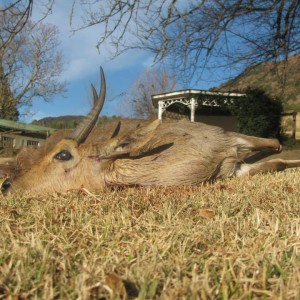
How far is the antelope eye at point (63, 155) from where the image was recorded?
4910 mm

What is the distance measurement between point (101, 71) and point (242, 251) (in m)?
3.42

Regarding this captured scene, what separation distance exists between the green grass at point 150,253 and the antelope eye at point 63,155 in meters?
1.96

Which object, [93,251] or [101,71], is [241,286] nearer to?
[93,251]

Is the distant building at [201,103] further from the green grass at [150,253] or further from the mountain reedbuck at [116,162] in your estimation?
the green grass at [150,253]

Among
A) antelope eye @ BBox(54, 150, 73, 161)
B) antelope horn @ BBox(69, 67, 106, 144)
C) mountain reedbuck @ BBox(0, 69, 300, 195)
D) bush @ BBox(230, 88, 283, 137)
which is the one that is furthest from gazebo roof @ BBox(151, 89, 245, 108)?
antelope eye @ BBox(54, 150, 73, 161)

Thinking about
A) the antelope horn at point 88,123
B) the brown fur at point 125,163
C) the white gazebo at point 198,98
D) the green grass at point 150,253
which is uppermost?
the white gazebo at point 198,98

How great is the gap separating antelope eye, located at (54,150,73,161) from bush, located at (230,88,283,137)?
1504cm

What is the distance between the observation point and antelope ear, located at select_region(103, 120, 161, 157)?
4762 mm

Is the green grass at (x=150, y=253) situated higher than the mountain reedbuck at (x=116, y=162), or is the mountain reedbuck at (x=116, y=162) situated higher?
the mountain reedbuck at (x=116, y=162)

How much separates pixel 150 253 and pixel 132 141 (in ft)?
10.2

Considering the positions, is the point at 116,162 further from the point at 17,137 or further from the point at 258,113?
the point at 258,113

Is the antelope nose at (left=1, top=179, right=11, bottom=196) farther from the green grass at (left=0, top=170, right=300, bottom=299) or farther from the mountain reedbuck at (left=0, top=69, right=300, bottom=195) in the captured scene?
the green grass at (left=0, top=170, right=300, bottom=299)

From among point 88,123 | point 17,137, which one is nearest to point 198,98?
point 17,137

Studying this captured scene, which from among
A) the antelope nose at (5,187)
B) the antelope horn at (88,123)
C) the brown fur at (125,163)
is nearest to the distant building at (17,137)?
the antelope horn at (88,123)
